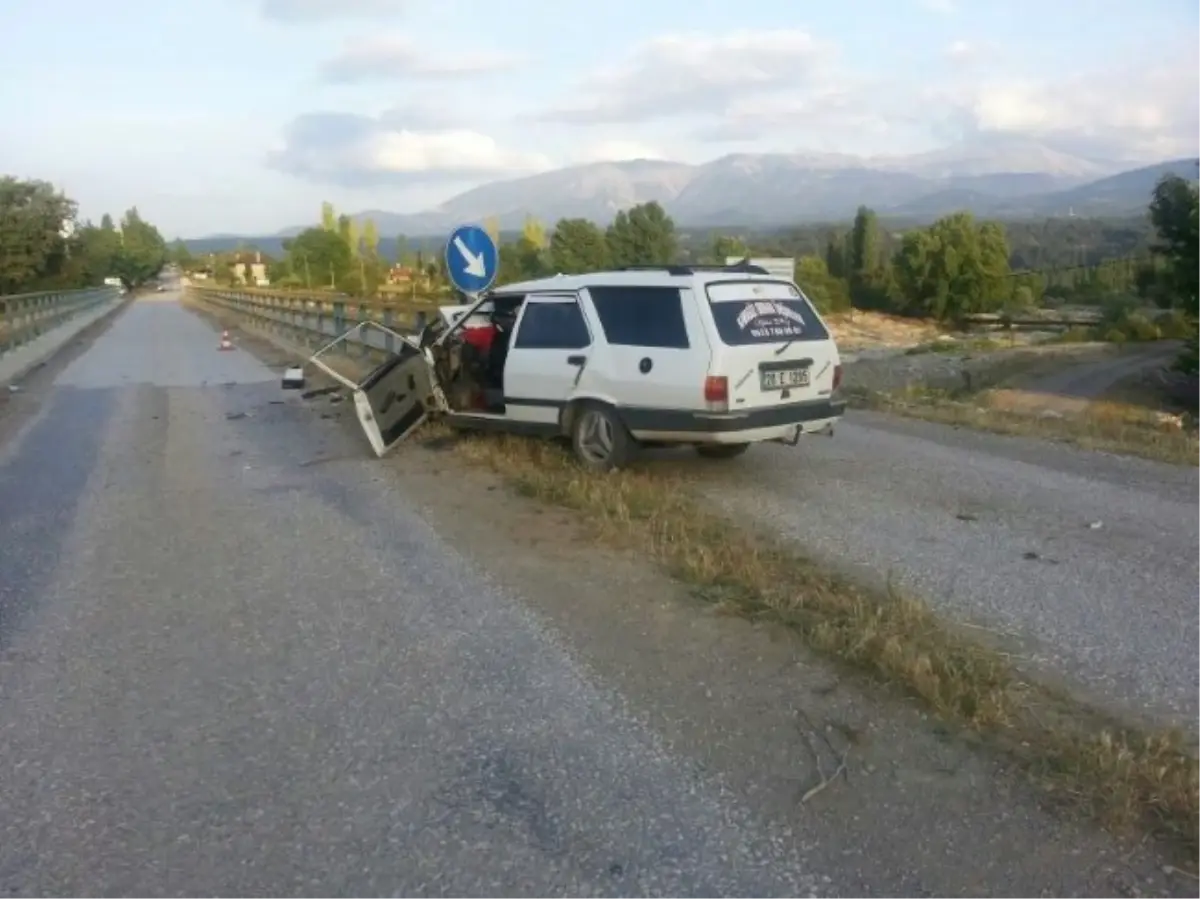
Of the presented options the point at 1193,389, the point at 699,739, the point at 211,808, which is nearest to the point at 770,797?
the point at 699,739

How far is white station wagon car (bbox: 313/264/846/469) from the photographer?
870 centimetres

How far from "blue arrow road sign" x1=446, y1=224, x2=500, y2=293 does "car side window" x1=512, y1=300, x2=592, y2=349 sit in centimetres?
415

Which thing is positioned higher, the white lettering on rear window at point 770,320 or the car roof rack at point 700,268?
the car roof rack at point 700,268

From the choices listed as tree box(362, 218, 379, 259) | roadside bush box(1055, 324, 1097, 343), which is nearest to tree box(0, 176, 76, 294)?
tree box(362, 218, 379, 259)

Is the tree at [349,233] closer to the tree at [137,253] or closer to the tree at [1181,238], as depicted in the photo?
the tree at [137,253]

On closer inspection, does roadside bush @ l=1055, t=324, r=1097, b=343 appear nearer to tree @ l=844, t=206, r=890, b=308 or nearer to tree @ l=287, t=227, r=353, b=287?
tree @ l=844, t=206, r=890, b=308

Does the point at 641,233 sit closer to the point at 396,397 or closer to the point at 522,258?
the point at 522,258

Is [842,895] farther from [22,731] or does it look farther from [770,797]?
[22,731]

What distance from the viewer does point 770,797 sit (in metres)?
3.80

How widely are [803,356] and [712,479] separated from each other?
1.23 m

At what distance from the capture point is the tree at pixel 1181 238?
32719mm

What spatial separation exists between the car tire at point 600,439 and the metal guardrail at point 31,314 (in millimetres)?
18018

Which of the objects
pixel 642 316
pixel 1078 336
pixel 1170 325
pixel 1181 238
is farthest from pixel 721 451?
pixel 1078 336

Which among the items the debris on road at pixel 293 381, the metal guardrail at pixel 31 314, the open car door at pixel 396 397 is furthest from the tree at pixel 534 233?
the open car door at pixel 396 397
